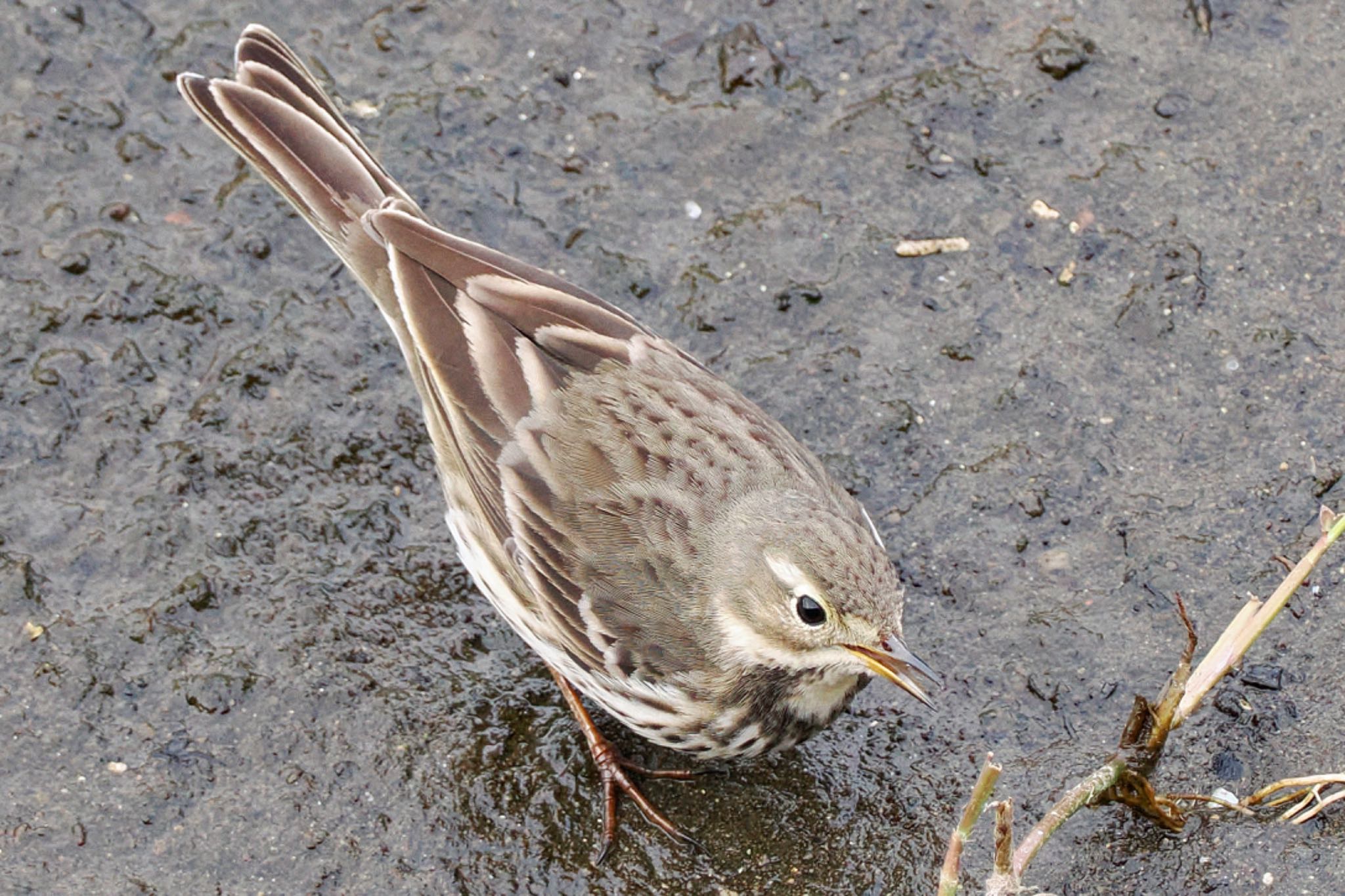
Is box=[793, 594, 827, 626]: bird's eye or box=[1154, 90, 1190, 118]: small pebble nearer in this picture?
box=[793, 594, 827, 626]: bird's eye

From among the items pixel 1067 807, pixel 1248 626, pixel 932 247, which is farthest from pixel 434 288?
pixel 1248 626

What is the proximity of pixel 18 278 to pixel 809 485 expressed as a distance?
3631 mm

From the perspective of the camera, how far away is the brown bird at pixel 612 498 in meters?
4.60

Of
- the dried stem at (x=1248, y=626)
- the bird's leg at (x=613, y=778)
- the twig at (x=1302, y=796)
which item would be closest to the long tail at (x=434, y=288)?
the bird's leg at (x=613, y=778)

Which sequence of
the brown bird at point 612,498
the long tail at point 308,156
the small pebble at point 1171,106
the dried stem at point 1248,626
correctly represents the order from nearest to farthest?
the dried stem at point 1248,626 < the brown bird at point 612,498 < the long tail at point 308,156 < the small pebble at point 1171,106

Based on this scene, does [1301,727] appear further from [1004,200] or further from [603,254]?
[603,254]

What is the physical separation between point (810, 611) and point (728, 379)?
70.4 inches

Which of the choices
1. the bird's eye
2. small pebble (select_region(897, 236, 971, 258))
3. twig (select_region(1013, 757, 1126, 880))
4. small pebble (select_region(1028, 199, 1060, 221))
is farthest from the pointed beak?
small pebble (select_region(1028, 199, 1060, 221))

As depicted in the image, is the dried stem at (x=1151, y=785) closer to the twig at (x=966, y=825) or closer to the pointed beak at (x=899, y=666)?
the twig at (x=966, y=825)

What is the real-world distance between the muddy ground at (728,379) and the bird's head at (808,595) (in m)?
0.78

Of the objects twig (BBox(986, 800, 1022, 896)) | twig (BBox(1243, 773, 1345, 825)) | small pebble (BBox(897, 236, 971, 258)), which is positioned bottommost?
twig (BBox(1243, 773, 1345, 825))

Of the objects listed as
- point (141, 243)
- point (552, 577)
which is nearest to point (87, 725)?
point (552, 577)

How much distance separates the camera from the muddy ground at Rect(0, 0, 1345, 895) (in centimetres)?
506

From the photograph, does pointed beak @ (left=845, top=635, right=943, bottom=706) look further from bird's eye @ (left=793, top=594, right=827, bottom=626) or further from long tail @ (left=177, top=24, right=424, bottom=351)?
long tail @ (left=177, top=24, right=424, bottom=351)
